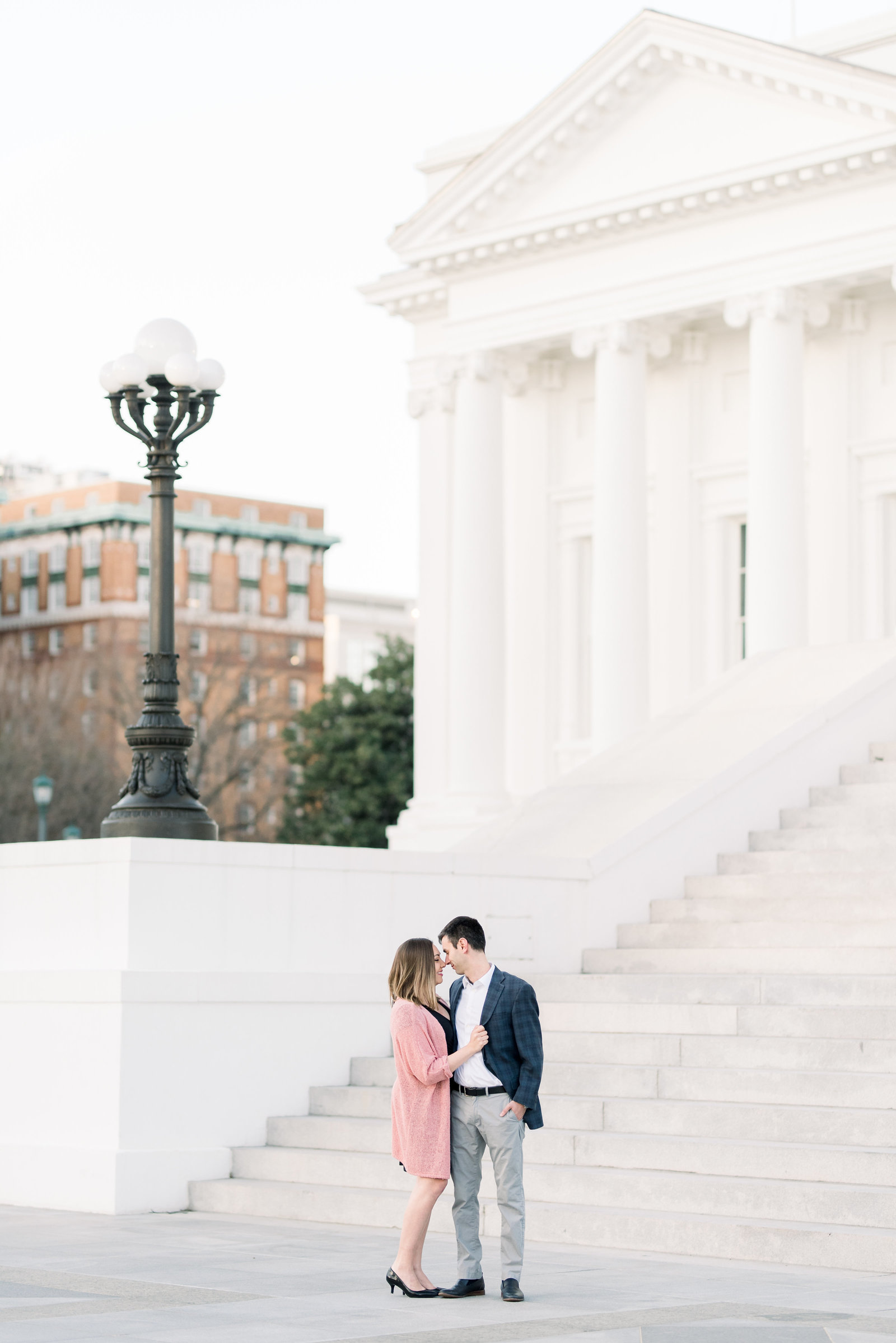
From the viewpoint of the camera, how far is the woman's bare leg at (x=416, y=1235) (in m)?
10.2

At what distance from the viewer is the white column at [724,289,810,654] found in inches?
1328

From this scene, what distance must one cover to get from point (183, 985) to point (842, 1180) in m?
4.72

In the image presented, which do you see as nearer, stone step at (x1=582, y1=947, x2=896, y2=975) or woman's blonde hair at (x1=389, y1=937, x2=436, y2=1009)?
woman's blonde hair at (x1=389, y1=937, x2=436, y2=1009)

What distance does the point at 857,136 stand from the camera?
33.0m

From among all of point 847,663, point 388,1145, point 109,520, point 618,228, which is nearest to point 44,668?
point 109,520

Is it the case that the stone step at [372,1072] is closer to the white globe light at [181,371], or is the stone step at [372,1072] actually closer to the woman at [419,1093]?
the woman at [419,1093]

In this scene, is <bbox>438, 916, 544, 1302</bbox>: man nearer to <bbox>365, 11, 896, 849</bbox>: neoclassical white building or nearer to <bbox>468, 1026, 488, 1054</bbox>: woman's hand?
<bbox>468, 1026, 488, 1054</bbox>: woman's hand

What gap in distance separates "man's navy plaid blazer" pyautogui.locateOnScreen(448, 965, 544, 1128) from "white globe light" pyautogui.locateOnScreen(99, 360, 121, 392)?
793 centimetres

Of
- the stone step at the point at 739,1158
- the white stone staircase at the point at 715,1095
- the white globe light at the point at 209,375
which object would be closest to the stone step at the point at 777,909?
the white stone staircase at the point at 715,1095

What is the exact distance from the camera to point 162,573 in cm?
1595

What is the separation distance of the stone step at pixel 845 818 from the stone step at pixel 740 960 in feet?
6.01

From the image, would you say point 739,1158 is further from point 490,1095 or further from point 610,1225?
point 490,1095

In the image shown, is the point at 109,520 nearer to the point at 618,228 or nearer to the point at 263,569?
the point at 263,569

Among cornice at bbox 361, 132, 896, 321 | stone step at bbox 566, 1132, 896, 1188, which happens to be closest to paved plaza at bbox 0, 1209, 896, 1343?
stone step at bbox 566, 1132, 896, 1188
